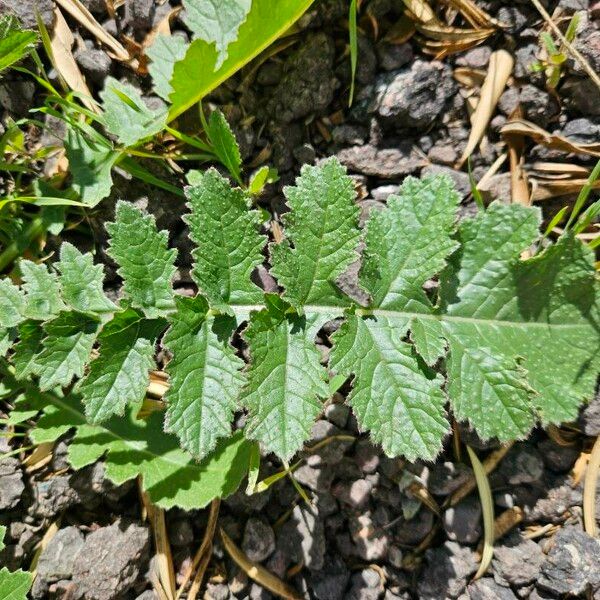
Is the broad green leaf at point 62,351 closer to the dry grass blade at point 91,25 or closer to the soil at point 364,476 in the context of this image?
the soil at point 364,476

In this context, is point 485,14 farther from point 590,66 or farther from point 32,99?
point 32,99

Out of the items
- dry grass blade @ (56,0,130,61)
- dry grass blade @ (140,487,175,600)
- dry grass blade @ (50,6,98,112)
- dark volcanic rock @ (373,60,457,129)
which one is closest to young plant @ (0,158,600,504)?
dark volcanic rock @ (373,60,457,129)

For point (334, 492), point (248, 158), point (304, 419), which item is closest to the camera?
point (304, 419)

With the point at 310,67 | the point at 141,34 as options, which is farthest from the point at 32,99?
the point at 310,67

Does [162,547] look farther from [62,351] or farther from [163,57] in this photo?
[163,57]

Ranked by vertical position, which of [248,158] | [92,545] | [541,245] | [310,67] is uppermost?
[310,67]

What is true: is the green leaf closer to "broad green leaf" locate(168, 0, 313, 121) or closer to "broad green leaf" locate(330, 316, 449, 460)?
"broad green leaf" locate(168, 0, 313, 121)
